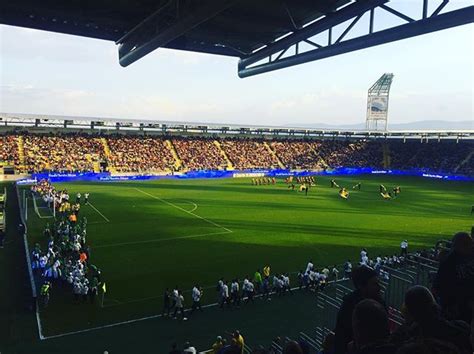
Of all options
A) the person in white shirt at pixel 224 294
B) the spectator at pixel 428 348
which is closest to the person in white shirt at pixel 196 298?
the person in white shirt at pixel 224 294

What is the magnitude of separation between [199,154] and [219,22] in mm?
64728

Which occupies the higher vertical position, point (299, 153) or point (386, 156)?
point (299, 153)

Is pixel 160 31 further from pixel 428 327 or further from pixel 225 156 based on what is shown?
pixel 225 156

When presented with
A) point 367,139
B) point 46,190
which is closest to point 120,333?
point 46,190

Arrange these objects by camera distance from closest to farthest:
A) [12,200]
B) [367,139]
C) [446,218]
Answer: [446,218], [12,200], [367,139]

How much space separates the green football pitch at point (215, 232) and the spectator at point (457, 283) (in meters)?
12.5

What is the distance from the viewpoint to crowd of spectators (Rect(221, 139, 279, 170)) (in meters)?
72.6

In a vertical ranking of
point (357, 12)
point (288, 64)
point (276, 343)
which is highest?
point (357, 12)

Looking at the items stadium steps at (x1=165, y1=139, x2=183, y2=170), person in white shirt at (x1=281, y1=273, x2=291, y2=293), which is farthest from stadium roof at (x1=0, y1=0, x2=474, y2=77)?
stadium steps at (x1=165, y1=139, x2=183, y2=170)

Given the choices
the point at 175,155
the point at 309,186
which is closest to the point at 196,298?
the point at 309,186

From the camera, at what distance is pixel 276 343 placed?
10000mm

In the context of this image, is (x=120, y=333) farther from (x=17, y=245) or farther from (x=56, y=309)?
(x=17, y=245)

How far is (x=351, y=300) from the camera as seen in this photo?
3889 mm

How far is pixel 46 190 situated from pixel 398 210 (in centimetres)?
3185
